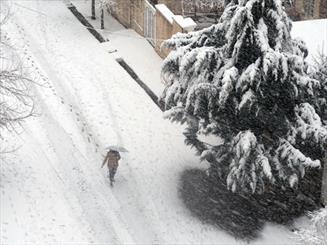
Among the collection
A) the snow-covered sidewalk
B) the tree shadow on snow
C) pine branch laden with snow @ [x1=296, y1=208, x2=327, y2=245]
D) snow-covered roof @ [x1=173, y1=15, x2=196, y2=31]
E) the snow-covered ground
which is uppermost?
snow-covered roof @ [x1=173, y1=15, x2=196, y2=31]

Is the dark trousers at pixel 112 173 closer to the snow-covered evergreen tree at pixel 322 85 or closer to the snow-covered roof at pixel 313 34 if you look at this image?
the snow-covered evergreen tree at pixel 322 85

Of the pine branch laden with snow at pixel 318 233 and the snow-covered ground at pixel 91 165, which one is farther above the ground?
the pine branch laden with snow at pixel 318 233

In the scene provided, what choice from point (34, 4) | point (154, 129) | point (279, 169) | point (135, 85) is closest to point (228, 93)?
point (279, 169)

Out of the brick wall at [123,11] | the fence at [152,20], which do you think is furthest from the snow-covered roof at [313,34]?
the brick wall at [123,11]

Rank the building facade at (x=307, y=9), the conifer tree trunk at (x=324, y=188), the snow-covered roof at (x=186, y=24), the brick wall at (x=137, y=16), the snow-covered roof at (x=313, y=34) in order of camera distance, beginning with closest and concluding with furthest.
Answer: the conifer tree trunk at (x=324, y=188)
the snow-covered roof at (x=313, y=34)
the snow-covered roof at (x=186, y=24)
the brick wall at (x=137, y=16)
the building facade at (x=307, y=9)

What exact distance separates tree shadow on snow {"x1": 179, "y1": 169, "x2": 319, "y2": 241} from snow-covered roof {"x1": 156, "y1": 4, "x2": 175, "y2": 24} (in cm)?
731

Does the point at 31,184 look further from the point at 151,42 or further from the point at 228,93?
the point at 151,42

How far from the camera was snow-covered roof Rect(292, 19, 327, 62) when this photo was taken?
22.0m

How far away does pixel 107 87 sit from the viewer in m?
25.2

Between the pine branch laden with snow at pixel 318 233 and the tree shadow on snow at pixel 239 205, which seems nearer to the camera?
the pine branch laden with snow at pixel 318 233

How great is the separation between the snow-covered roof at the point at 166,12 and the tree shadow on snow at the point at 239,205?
7.31 metres

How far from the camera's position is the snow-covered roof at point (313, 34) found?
21984 mm

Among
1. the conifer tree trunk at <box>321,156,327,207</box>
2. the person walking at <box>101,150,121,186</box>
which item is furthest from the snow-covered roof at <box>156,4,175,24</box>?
the conifer tree trunk at <box>321,156,327,207</box>

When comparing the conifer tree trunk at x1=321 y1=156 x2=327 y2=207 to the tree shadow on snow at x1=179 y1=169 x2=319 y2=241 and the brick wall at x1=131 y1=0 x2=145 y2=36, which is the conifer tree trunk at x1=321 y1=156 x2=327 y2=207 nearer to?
the tree shadow on snow at x1=179 y1=169 x2=319 y2=241
